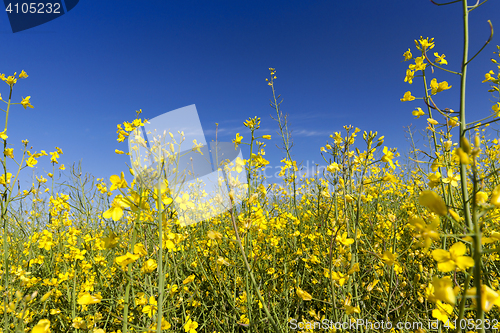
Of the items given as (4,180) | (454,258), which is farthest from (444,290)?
(4,180)

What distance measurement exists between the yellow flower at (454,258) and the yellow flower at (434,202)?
5.5 inches

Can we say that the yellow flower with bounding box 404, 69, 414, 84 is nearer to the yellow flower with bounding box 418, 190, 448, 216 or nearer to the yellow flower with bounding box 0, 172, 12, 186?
the yellow flower with bounding box 418, 190, 448, 216

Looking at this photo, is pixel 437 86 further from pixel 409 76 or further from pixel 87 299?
pixel 87 299

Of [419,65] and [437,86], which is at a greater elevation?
[419,65]

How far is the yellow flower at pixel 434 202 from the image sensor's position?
0.64 metres

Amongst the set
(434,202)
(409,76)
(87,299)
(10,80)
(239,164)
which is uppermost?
(10,80)

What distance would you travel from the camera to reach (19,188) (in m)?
2.57

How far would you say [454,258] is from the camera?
2.44 ft

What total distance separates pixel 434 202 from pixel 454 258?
0.24 meters

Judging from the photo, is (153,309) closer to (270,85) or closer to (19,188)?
(19,188)

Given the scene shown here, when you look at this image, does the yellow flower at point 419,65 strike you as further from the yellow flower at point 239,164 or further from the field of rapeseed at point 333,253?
the yellow flower at point 239,164

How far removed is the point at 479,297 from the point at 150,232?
70.3 inches

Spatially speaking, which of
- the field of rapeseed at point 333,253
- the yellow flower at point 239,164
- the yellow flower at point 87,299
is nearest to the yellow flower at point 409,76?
the field of rapeseed at point 333,253

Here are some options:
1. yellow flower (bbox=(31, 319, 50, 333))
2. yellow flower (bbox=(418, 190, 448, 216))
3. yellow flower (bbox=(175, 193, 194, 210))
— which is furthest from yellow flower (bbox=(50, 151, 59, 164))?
yellow flower (bbox=(418, 190, 448, 216))
